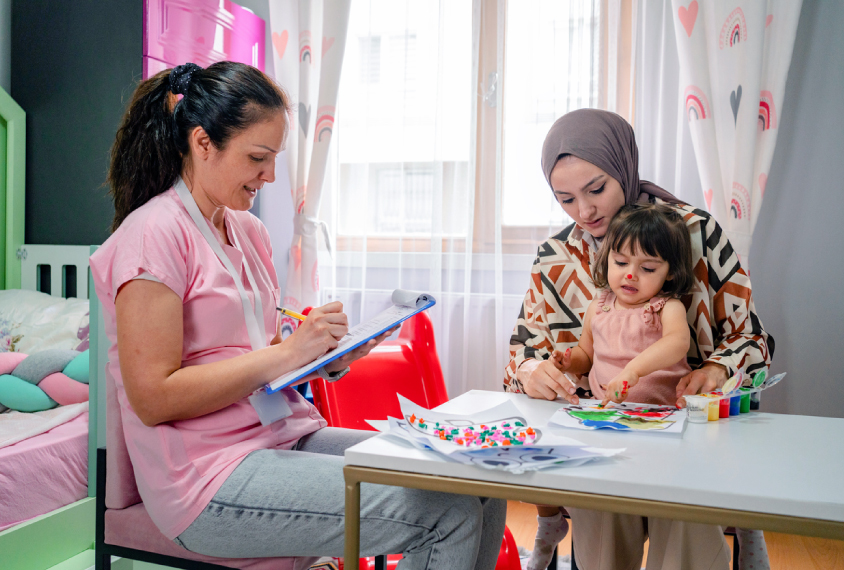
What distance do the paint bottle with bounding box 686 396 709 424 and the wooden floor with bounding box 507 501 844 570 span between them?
44.3 inches

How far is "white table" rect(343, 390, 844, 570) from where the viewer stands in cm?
70

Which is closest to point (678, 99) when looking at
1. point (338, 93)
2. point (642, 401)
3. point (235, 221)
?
point (338, 93)

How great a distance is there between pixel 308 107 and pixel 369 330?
2.09 metres

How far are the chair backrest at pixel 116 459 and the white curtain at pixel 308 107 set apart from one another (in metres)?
1.71

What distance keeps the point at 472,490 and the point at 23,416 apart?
1757 mm

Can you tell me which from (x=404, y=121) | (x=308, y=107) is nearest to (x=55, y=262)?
(x=308, y=107)

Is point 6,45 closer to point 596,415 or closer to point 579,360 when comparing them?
point 579,360

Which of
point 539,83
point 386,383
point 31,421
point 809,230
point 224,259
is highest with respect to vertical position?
point 539,83

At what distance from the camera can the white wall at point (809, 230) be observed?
7.62ft

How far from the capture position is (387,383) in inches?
79.1

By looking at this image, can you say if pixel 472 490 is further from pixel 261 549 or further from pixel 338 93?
pixel 338 93

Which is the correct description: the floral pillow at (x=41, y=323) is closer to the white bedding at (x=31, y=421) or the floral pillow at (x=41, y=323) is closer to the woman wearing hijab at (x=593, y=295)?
the white bedding at (x=31, y=421)

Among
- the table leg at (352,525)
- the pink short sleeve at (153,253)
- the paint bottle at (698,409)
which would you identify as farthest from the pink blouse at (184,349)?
the paint bottle at (698,409)

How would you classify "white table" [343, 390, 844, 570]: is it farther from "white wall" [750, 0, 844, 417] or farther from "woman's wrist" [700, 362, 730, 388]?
"white wall" [750, 0, 844, 417]
